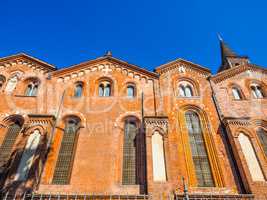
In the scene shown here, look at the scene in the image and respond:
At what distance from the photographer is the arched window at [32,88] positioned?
15.7 meters

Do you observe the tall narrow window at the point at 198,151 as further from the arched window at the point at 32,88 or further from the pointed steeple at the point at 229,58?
the pointed steeple at the point at 229,58

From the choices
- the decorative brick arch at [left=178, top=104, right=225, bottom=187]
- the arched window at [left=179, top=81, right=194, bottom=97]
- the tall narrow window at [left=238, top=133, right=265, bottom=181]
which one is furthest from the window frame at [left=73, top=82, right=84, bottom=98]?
the tall narrow window at [left=238, top=133, right=265, bottom=181]

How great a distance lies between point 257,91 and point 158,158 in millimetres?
10080

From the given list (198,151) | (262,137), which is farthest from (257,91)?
(198,151)

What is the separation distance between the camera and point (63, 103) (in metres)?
14.9

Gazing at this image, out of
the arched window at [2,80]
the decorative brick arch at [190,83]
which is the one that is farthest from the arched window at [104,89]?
the arched window at [2,80]

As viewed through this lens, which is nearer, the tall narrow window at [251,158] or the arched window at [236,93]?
the tall narrow window at [251,158]

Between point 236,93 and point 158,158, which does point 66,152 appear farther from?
point 236,93

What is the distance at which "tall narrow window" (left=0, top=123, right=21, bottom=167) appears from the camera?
12273 mm

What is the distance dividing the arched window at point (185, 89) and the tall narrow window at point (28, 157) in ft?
31.3

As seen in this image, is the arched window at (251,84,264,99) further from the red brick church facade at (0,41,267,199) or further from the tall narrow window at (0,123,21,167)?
the tall narrow window at (0,123,21,167)

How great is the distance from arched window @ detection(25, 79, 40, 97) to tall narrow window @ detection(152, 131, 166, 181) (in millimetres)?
8895

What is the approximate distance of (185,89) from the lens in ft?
54.3

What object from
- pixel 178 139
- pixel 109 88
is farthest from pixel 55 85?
pixel 178 139
